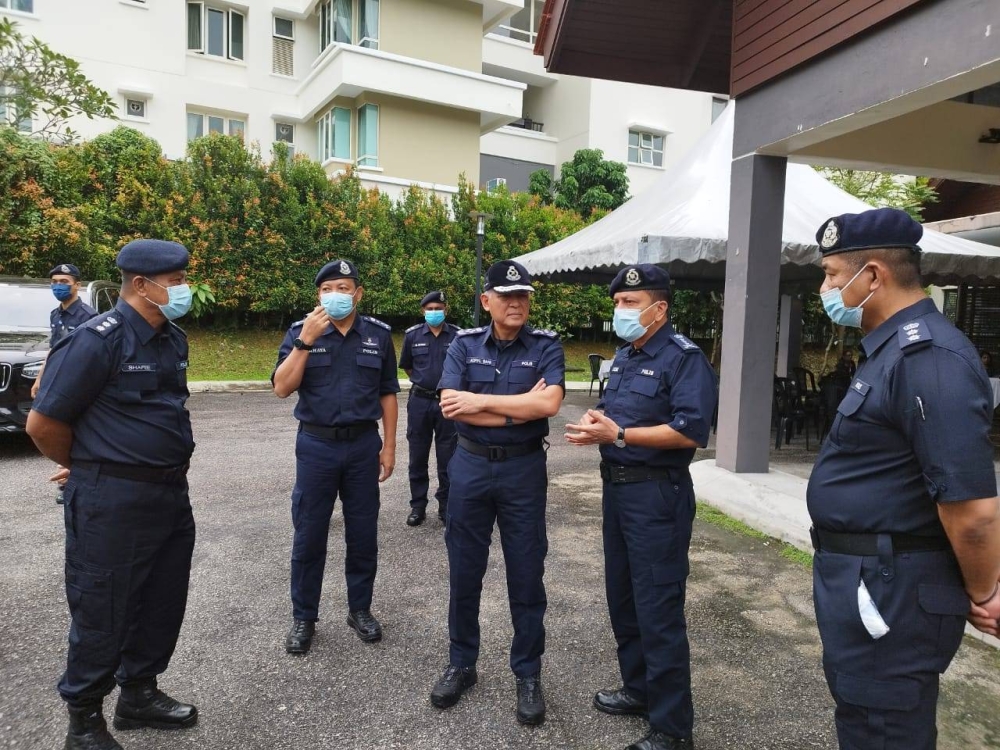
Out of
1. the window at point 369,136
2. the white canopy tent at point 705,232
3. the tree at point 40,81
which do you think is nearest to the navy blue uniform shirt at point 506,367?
the white canopy tent at point 705,232

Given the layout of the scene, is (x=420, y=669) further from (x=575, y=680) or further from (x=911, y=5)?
(x=911, y=5)

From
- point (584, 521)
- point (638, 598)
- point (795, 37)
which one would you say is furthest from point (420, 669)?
point (795, 37)

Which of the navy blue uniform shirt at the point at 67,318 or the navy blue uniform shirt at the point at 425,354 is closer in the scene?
the navy blue uniform shirt at the point at 425,354

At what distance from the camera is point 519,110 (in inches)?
831

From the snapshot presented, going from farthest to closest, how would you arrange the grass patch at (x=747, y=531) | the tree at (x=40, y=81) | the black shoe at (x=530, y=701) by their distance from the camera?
the tree at (x=40, y=81)
the grass patch at (x=747, y=531)
the black shoe at (x=530, y=701)

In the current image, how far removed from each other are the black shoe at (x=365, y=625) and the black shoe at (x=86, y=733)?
1.19 m

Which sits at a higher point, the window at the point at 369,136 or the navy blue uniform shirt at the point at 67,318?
the window at the point at 369,136

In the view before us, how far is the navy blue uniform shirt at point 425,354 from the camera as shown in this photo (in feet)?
19.1

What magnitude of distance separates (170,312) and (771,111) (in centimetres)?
510

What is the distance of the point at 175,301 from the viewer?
2.74 m

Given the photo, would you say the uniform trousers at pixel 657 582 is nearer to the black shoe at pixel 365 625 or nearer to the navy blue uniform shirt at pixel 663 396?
the navy blue uniform shirt at pixel 663 396

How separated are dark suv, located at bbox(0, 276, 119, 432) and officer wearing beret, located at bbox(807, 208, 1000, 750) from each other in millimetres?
7321

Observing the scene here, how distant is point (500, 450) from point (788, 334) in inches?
502

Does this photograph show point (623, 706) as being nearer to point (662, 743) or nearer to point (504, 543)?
point (662, 743)
